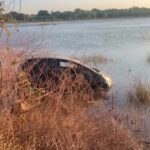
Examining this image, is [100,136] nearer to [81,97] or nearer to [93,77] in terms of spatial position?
[81,97]

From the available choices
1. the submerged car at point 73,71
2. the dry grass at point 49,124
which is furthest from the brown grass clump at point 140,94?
the dry grass at point 49,124

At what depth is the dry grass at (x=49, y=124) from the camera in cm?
1007

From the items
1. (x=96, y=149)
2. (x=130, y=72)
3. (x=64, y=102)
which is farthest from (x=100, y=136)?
(x=130, y=72)

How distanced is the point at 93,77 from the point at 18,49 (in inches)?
319

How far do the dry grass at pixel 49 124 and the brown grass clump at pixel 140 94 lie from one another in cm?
522

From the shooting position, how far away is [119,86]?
21.1 meters

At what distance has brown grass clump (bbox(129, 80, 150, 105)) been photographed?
17.2 m

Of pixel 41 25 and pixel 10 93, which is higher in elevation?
pixel 41 25

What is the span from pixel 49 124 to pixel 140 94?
294 inches

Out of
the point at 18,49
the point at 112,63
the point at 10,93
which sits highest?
the point at 18,49

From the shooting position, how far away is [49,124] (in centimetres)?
1066

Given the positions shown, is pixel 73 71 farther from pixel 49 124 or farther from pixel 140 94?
pixel 49 124

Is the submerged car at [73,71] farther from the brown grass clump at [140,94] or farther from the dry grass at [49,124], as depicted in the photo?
the dry grass at [49,124]

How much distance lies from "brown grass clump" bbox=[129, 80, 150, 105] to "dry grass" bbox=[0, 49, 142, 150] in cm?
522
